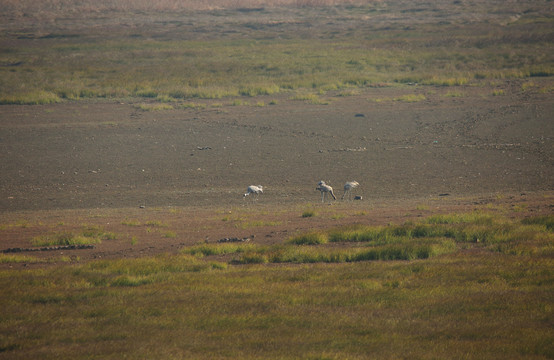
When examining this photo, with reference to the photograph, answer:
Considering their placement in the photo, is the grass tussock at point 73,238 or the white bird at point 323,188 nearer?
the grass tussock at point 73,238

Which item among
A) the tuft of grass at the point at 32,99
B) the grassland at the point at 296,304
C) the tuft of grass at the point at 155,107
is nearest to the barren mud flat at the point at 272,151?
the tuft of grass at the point at 155,107

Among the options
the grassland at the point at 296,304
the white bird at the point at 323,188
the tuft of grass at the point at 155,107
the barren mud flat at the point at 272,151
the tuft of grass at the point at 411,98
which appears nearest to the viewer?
the grassland at the point at 296,304

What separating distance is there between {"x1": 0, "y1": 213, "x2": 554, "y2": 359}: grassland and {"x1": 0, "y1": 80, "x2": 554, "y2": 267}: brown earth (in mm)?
2501

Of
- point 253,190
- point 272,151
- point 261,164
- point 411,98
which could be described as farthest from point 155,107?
point 253,190

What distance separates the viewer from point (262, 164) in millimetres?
25391

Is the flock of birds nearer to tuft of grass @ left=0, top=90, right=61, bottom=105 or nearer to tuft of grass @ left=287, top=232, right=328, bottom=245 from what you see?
tuft of grass @ left=287, top=232, right=328, bottom=245

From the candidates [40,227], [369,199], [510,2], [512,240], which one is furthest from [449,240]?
[510,2]

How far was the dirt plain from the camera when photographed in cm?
1670

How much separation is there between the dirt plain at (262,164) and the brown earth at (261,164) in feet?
0.22

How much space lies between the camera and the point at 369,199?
66.5 feet

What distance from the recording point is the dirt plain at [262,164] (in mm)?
16703

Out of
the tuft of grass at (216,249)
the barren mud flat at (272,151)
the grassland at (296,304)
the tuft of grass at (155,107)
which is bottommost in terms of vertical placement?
the barren mud flat at (272,151)

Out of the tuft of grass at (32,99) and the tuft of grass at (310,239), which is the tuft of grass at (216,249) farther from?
the tuft of grass at (32,99)

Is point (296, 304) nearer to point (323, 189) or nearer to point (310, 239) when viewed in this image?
point (310, 239)
